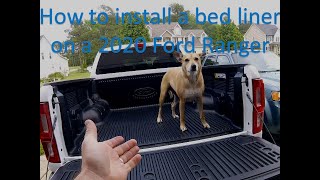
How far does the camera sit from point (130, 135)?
3164mm

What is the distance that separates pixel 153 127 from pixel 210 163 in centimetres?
133

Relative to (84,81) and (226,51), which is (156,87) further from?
(226,51)

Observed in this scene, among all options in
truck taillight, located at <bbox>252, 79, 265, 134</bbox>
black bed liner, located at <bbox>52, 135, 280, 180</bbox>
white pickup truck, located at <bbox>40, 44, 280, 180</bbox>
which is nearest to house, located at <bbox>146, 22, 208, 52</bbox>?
white pickup truck, located at <bbox>40, 44, 280, 180</bbox>

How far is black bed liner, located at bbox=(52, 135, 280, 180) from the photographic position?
6.68 ft

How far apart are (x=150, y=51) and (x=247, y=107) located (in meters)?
2.17

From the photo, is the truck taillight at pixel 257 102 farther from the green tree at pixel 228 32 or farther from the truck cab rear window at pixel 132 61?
the green tree at pixel 228 32

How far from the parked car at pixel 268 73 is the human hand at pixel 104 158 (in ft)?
9.84

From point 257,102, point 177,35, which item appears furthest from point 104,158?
point 177,35

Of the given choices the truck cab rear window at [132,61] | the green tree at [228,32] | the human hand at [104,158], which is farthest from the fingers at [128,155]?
the green tree at [228,32]

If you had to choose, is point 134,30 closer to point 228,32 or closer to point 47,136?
point 228,32

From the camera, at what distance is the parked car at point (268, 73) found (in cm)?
423

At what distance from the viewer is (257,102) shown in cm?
268

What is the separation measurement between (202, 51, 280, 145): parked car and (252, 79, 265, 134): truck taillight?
1.62 meters

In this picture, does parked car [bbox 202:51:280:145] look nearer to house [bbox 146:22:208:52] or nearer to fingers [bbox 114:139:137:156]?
house [bbox 146:22:208:52]
